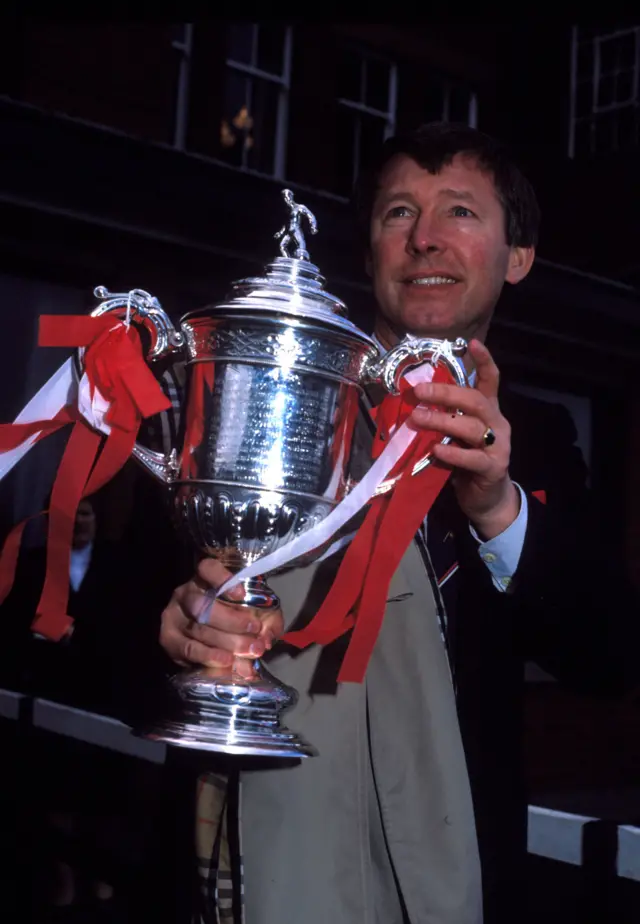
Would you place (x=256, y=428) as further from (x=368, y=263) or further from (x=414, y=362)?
(x=368, y=263)

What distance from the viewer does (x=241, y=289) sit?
4.21ft

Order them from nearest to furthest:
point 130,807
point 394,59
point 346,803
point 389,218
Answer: point 346,803 → point 389,218 → point 130,807 → point 394,59

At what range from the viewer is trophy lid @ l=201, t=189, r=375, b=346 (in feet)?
4.03

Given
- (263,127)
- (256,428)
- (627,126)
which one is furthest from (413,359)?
(627,126)

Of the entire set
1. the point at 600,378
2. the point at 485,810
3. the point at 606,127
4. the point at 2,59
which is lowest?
the point at 485,810

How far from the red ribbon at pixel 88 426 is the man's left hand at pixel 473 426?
0.34m

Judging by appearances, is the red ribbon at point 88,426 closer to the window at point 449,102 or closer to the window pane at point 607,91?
the window at point 449,102

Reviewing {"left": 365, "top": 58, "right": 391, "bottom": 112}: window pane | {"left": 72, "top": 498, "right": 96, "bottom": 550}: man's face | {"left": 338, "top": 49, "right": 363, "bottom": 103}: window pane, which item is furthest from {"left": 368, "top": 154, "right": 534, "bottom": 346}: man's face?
{"left": 365, "top": 58, "right": 391, "bottom": 112}: window pane

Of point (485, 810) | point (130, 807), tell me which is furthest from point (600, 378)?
point (485, 810)

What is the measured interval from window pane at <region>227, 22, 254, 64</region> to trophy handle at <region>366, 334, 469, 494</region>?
6693 millimetres

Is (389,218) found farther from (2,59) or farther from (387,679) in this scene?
(2,59)

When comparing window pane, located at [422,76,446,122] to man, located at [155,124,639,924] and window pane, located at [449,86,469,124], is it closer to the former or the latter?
window pane, located at [449,86,469,124]

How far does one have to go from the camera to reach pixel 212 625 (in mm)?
1195

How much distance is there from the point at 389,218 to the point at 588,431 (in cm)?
587
